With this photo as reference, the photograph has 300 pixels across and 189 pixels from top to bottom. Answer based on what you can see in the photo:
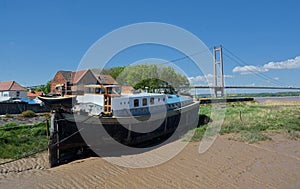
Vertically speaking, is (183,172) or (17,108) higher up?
(17,108)

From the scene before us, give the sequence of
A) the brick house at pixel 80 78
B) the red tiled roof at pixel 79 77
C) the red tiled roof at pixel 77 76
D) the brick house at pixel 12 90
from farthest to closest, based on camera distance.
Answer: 1. the brick house at pixel 12 90
2. the red tiled roof at pixel 77 76
3. the red tiled roof at pixel 79 77
4. the brick house at pixel 80 78

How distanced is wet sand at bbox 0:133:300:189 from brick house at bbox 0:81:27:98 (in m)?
37.3

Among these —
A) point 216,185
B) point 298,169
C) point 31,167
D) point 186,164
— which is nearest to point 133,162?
point 186,164

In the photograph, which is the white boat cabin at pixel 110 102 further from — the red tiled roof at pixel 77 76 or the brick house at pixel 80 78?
the red tiled roof at pixel 77 76

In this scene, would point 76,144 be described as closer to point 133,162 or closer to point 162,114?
point 133,162

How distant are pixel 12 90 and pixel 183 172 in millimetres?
42909

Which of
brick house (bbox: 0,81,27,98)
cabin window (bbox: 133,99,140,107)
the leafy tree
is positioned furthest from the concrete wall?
cabin window (bbox: 133,99,140,107)

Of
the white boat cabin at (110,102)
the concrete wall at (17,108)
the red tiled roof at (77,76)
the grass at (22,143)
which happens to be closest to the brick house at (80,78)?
the red tiled roof at (77,76)

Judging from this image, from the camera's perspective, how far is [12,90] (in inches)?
1561

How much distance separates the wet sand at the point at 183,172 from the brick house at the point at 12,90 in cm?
3730

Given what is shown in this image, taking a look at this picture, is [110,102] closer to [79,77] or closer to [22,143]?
[22,143]

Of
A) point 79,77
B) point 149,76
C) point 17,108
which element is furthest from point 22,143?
point 149,76

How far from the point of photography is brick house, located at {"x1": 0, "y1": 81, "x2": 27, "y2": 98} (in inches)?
1558

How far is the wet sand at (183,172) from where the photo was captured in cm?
607
